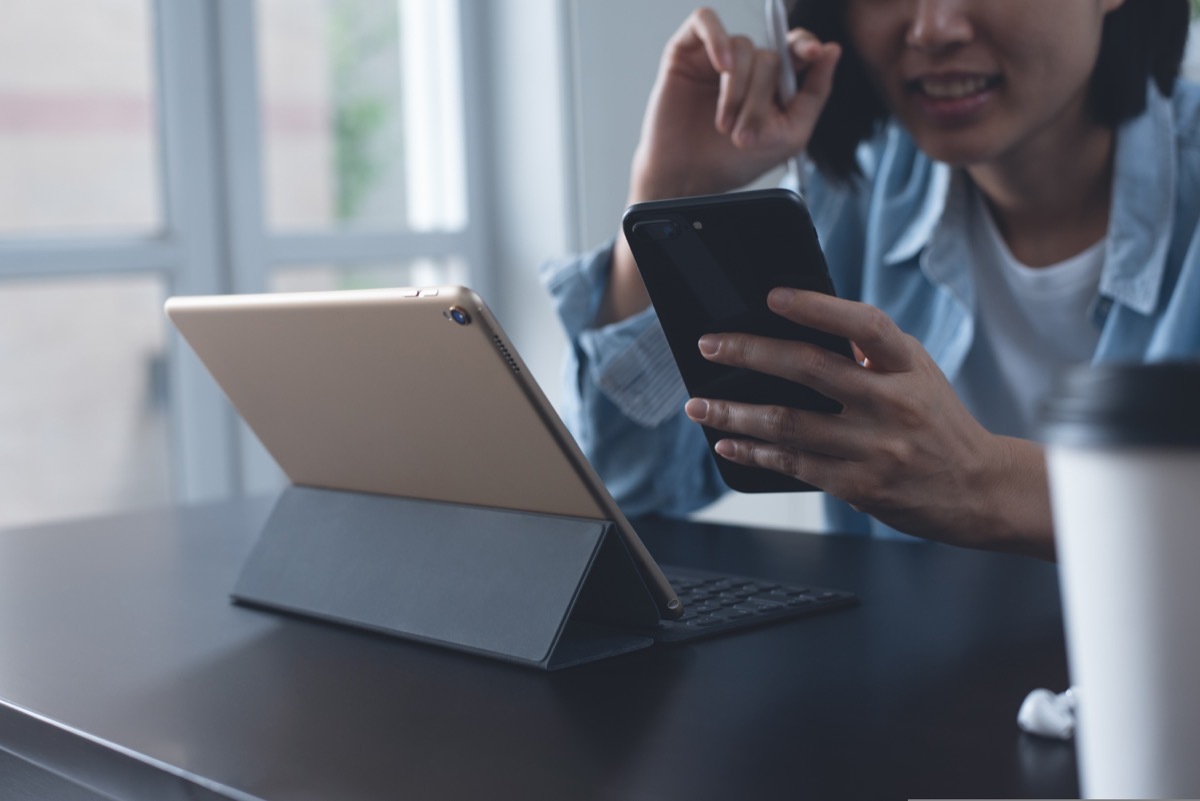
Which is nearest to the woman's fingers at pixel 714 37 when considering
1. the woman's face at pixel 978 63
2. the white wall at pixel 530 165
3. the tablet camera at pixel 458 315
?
the woman's face at pixel 978 63

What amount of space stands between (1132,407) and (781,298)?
13.4 inches

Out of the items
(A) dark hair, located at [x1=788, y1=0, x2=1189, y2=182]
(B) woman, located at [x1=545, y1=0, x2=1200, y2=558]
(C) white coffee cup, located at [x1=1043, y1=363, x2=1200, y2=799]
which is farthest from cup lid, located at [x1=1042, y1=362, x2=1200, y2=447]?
(A) dark hair, located at [x1=788, y1=0, x2=1189, y2=182]

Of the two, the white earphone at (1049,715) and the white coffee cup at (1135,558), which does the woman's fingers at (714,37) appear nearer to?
the white earphone at (1049,715)

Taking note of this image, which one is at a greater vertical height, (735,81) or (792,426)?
(735,81)

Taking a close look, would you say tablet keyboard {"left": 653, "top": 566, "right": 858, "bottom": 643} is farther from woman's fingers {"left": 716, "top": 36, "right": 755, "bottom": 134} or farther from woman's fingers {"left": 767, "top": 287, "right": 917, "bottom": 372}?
woman's fingers {"left": 716, "top": 36, "right": 755, "bottom": 134}

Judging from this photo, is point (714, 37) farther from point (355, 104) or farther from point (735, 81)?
point (355, 104)

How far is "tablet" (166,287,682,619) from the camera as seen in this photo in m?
0.59

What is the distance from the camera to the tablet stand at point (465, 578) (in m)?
0.62

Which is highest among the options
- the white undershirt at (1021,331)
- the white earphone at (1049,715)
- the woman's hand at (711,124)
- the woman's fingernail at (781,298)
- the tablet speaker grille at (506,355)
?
the woman's hand at (711,124)

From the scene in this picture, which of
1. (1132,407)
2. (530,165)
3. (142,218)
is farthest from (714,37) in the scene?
(530,165)

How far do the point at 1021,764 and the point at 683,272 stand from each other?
299mm

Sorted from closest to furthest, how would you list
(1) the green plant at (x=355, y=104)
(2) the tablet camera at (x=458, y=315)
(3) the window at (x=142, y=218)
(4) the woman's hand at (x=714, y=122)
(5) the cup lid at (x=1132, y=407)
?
1. (5) the cup lid at (x=1132, y=407)
2. (2) the tablet camera at (x=458, y=315)
3. (4) the woman's hand at (x=714, y=122)
4. (3) the window at (x=142, y=218)
5. (1) the green plant at (x=355, y=104)

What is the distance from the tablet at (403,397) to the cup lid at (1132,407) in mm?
302

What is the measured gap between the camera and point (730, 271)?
0.65 meters
